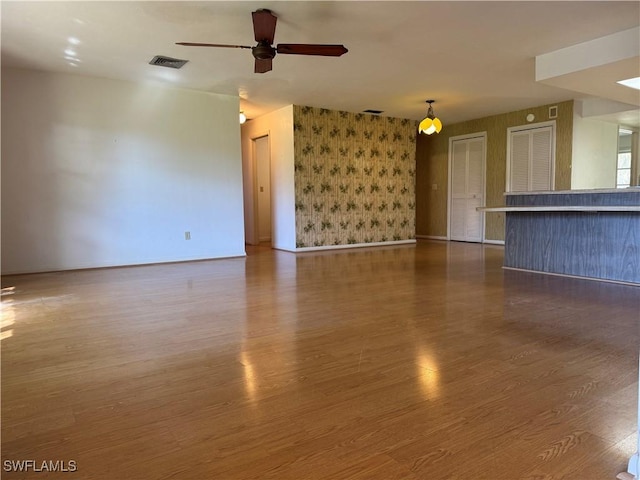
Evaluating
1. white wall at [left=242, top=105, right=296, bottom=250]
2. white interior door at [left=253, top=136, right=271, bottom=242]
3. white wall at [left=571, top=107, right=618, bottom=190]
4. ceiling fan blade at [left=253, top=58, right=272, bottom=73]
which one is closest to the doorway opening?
white interior door at [left=253, top=136, right=271, bottom=242]

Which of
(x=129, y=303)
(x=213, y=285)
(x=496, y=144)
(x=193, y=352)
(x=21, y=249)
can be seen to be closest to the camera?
(x=193, y=352)

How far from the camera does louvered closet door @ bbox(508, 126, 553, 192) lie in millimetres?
7344

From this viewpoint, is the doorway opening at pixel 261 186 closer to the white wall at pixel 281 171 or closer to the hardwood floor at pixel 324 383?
the white wall at pixel 281 171

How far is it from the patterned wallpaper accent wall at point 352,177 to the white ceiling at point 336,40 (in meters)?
1.23

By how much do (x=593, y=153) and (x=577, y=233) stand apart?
3.54 metres

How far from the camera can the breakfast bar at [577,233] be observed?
14.0 feet

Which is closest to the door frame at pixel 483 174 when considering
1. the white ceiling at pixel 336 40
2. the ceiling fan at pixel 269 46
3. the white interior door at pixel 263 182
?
the white ceiling at pixel 336 40

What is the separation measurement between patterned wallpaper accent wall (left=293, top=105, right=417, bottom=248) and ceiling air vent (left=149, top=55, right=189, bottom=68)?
258cm

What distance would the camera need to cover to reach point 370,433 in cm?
159

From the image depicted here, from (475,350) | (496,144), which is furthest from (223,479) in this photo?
(496,144)

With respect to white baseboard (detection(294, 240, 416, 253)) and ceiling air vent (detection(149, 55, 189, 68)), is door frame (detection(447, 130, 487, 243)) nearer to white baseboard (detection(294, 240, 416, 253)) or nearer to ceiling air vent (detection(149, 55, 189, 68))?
white baseboard (detection(294, 240, 416, 253))

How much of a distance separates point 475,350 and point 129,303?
290cm

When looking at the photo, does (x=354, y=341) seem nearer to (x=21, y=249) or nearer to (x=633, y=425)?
(x=633, y=425)

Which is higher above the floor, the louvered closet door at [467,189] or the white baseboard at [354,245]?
the louvered closet door at [467,189]
